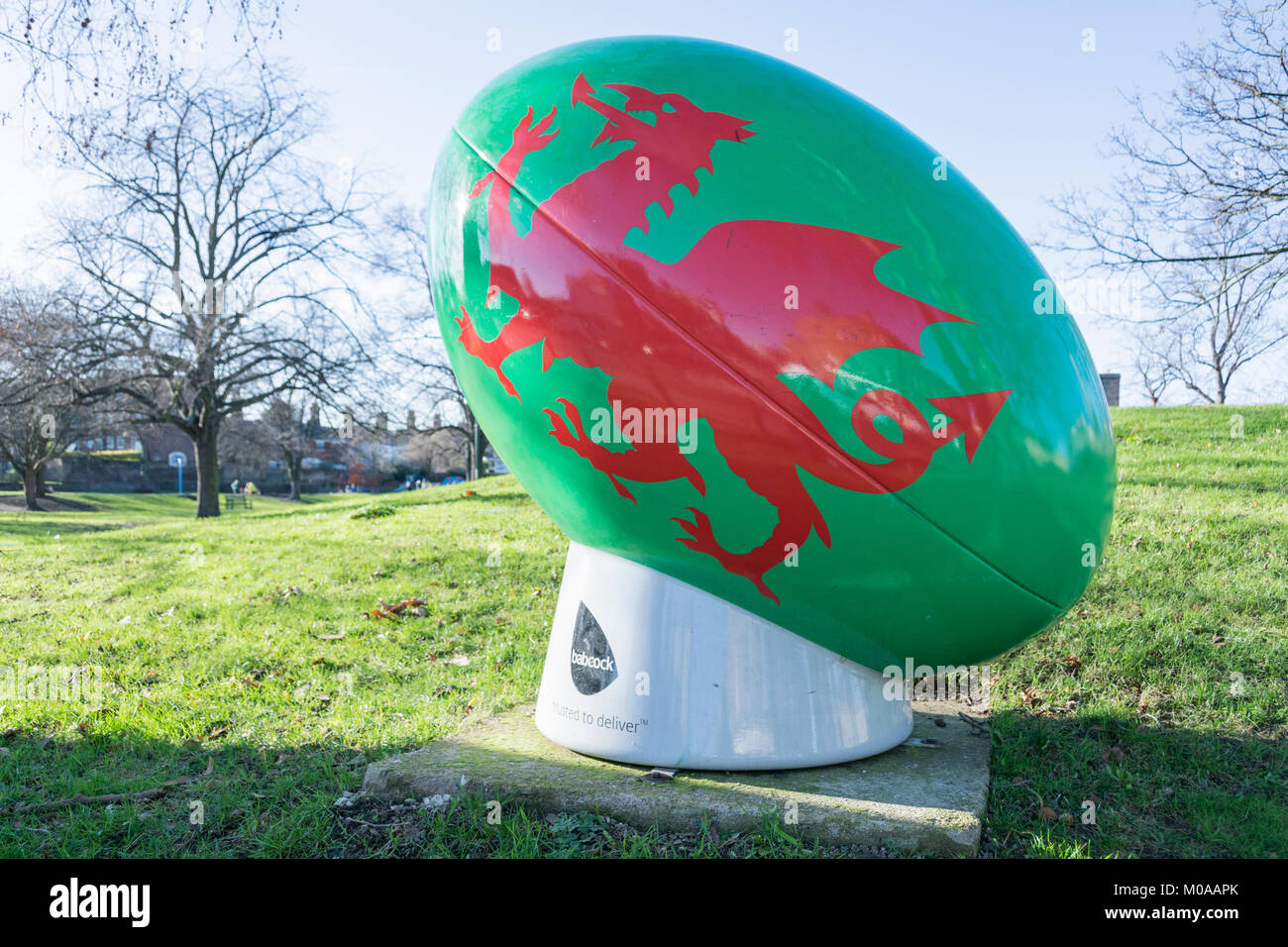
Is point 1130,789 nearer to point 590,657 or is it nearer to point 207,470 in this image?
point 590,657

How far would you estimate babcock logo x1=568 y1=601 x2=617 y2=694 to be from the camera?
12.4 feet

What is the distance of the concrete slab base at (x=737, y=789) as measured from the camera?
10.5ft

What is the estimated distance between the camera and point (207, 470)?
74.3 ft

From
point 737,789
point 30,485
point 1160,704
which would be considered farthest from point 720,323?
point 30,485

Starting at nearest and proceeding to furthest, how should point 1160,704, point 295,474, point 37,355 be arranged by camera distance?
point 1160,704 → point 37,355 → point 295,474

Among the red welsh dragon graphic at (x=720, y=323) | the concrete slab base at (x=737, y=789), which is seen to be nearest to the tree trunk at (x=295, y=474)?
the concrete slab base at (x=737, y=789)

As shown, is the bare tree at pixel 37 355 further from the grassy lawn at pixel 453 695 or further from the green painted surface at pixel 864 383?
the green painted surface at pixel 864 383

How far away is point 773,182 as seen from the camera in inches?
132

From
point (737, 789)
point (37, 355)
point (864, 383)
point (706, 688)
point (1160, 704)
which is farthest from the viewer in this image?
point (37, 355)

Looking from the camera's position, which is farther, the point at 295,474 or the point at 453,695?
the point at 295,474

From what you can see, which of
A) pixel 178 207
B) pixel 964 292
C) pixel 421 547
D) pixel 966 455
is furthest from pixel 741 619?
pixel 178 207

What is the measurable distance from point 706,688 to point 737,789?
0.40 meters

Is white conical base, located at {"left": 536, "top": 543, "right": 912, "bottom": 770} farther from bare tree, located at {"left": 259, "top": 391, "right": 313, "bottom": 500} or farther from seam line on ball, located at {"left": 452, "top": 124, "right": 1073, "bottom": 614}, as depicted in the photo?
bare tree, located at {"left": 259, "top": 391, "right": 313, "bottom": 500}

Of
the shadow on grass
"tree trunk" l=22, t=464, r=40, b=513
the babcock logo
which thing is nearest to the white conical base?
the babcock logo
